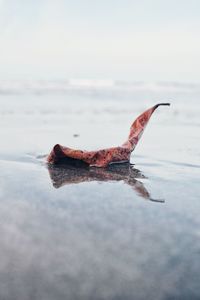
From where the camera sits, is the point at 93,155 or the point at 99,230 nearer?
the point at 99,230

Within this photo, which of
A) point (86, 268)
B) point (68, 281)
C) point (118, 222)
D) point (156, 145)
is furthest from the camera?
point (156, 145)

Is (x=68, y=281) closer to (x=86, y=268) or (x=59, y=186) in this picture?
(x=86, y=268)

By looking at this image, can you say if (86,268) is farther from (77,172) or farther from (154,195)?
(77,172)

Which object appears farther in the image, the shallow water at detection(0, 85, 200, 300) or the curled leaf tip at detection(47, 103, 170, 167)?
the curled leaf tip at detection(47, 103, 170, 167)

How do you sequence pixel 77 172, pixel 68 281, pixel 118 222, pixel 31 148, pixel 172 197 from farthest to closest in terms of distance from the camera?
pixel 31 148, pixel 77 172, pixel 172 197, pixel 118 222, pixel 68 281

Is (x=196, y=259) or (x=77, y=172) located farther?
(x=77, y=172)

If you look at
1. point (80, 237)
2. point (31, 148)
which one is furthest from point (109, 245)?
point (31, 148)

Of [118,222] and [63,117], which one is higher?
[118,222]

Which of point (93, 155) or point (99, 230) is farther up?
point (99, 230)

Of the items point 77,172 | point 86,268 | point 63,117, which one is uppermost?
point 86,268

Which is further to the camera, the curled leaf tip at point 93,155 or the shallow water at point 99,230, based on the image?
the curled leaf tip at point 93,155
